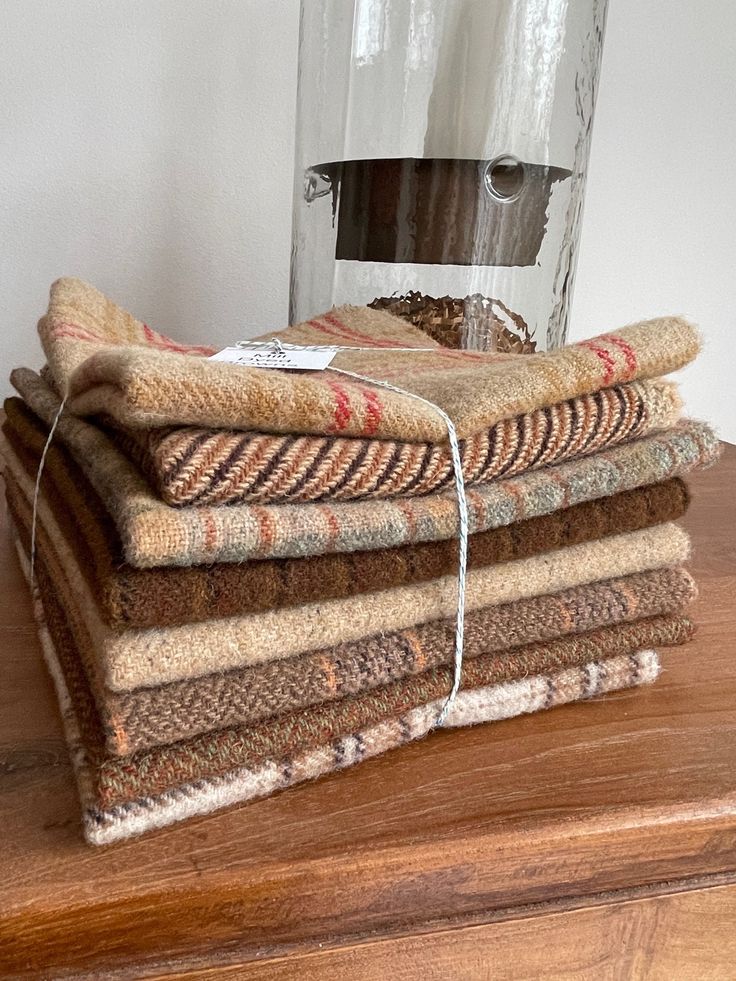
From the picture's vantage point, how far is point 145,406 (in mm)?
256

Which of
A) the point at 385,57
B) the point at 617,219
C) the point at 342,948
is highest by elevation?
the point at 385,57

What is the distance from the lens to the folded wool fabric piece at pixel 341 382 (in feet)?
0.87

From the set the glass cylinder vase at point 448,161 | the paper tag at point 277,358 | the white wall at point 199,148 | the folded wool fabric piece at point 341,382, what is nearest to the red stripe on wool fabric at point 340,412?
the folded wool fabric piece at point 341,382

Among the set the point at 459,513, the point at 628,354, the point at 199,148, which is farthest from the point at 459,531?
the point at 199,148

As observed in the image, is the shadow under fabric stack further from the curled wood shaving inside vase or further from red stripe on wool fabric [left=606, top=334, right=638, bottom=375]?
the curled wood shaving inside vase

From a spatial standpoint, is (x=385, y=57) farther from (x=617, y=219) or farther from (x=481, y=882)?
(x=481, y=882)

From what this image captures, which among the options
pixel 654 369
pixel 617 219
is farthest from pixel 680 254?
pixel 654 369

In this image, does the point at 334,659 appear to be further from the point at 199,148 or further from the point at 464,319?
the point at 199,148

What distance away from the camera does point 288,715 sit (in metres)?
0.31

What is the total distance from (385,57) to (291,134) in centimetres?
25

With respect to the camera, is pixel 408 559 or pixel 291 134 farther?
pixel 291 134

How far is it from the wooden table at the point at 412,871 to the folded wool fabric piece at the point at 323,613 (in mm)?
56

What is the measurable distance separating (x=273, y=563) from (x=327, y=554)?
2 centimetres

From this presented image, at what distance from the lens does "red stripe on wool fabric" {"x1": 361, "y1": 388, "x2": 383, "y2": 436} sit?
11.8 inches
